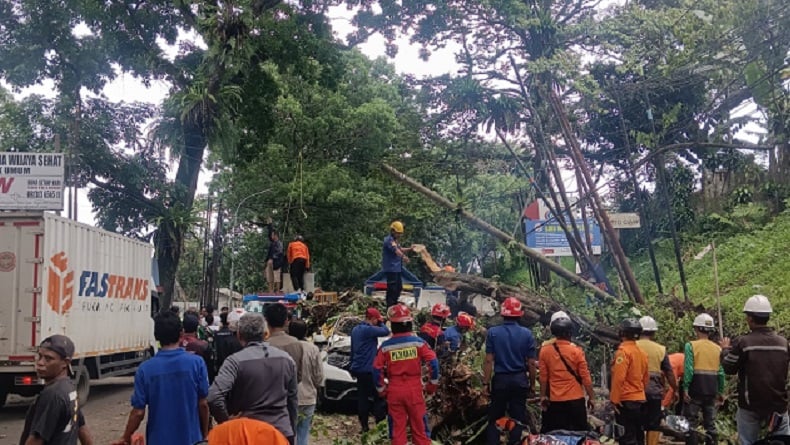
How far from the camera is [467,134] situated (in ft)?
56.0

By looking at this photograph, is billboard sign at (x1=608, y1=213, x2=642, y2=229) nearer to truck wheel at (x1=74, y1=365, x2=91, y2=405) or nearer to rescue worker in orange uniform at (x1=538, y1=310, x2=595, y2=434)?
rescue worker in orange uniform at (x1=538, y1=310, x2=595, y2=434)

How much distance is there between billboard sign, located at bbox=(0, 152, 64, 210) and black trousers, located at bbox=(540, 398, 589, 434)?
1588 centimetres

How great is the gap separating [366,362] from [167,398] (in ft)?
14.4

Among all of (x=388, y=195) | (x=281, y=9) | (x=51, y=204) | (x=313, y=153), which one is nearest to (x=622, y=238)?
(x=388, y=195)

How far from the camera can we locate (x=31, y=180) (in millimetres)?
19828

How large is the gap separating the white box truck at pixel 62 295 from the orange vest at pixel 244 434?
878cm

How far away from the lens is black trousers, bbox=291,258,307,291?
18.1 metres

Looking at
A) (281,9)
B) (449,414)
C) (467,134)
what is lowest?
(449,414)

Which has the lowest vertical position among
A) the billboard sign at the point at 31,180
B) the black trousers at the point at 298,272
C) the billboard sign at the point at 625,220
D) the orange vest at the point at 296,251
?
the black trousers at the point at 298,272

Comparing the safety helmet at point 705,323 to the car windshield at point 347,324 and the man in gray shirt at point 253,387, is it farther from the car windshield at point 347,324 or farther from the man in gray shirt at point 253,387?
the car windshield at point 347,324

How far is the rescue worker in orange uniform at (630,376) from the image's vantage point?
24.8 ft

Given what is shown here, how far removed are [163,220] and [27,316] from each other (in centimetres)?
951

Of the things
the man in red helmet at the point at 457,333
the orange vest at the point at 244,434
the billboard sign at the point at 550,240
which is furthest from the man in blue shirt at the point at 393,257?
the orange vest at the point at 244,434

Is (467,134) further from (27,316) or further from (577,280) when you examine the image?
(27,316)
